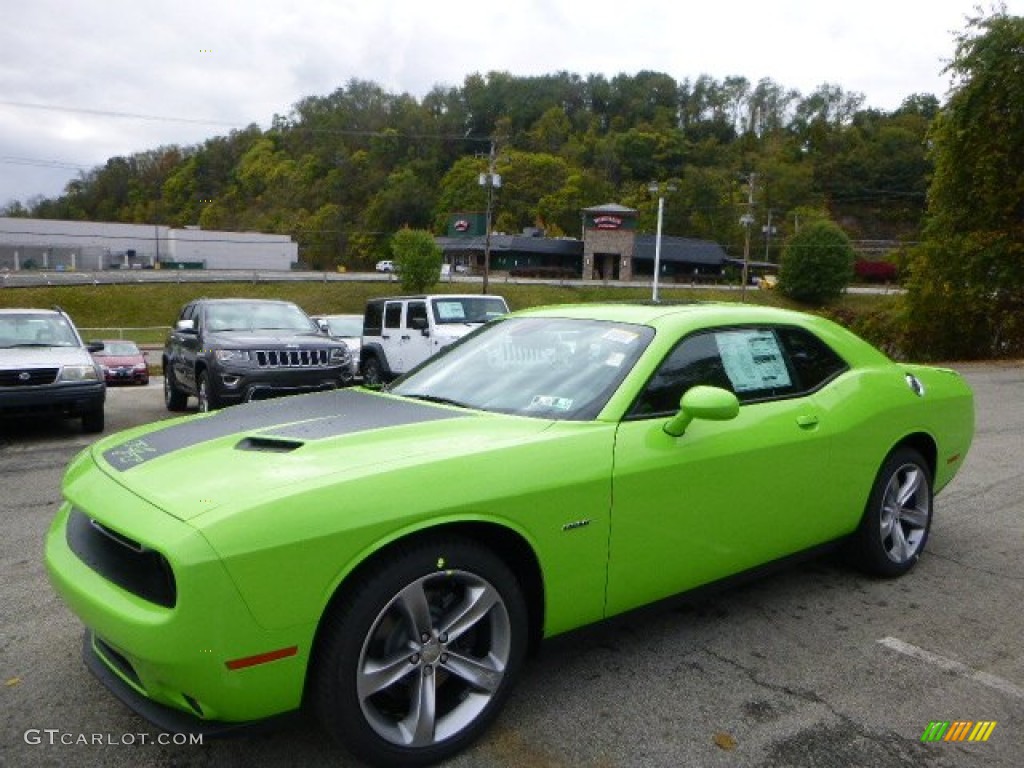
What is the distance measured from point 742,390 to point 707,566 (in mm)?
830

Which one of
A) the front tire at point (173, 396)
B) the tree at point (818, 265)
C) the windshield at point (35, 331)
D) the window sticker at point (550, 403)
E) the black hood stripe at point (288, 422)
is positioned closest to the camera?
the black hood stripe at point (288, 422)

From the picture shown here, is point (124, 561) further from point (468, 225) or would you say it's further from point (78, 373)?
point (468, 225)

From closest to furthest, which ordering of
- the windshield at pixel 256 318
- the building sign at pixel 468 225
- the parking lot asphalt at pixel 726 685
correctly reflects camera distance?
1. the parking lot asphalt at pixel 726 685
2. the windshield at pixel 256 318
3. the building sign at pixel 468 225

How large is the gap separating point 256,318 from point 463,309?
417 centimetres

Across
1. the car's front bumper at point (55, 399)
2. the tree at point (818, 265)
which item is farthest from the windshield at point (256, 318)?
the tree at point (818, 265)

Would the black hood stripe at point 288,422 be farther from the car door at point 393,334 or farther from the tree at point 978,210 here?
the tree at point 978,210

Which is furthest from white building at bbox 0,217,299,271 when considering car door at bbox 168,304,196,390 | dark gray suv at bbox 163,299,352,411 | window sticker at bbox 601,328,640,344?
window sticker at bbox 601,328,640,344

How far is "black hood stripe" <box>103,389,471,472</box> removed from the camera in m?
2.92

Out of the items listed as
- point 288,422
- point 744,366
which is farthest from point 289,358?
point 744,366

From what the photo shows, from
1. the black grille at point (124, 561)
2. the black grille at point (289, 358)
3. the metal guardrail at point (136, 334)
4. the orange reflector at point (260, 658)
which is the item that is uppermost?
the black grille at point (124, 561)

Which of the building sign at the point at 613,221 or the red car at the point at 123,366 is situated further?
the building sign at the point at 613,221

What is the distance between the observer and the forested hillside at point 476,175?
339ft

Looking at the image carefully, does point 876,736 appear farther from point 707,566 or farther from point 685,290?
point 685,290

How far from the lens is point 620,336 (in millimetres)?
3475
